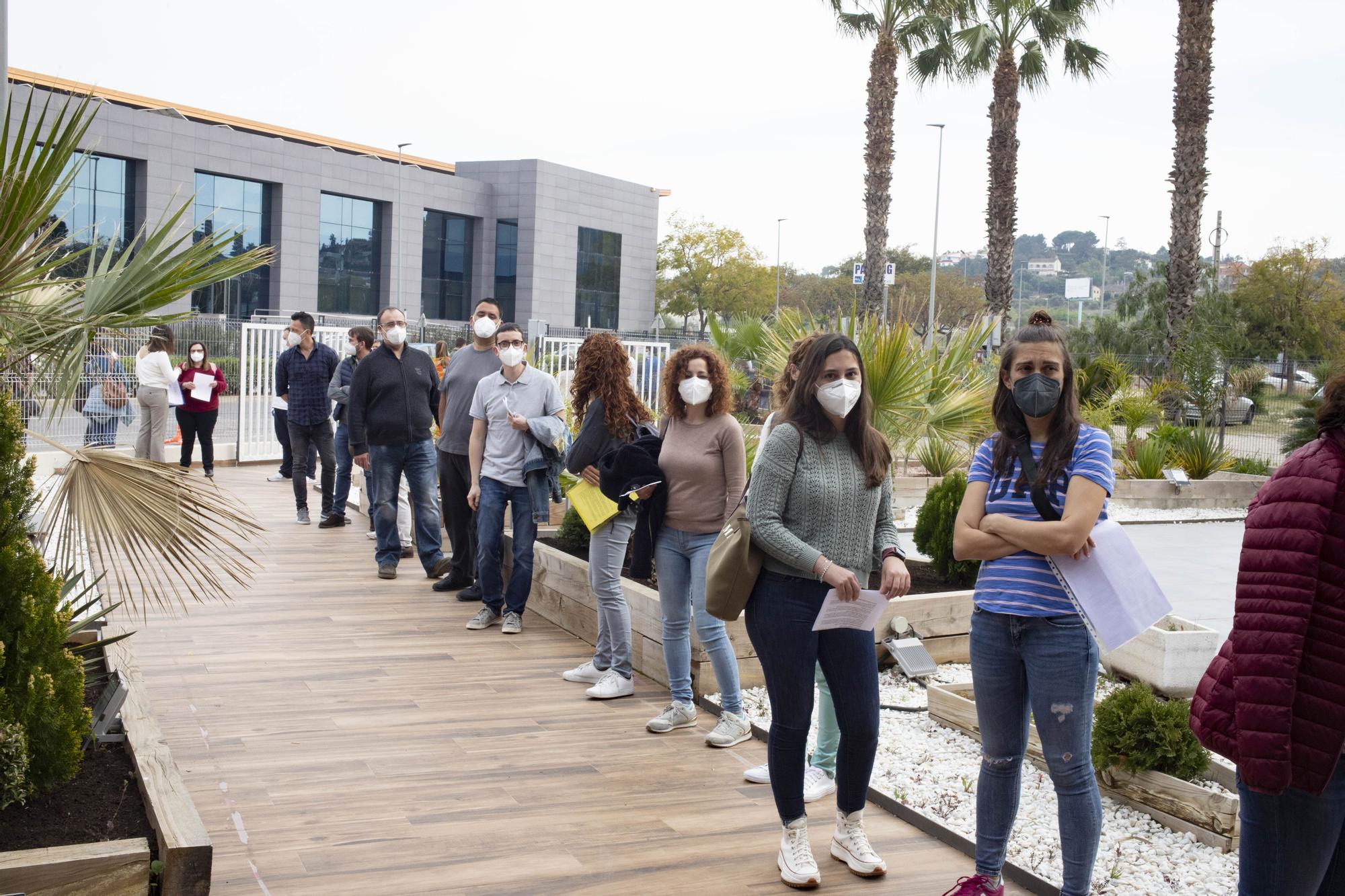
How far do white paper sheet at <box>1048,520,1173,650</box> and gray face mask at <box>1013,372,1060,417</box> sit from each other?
1.22ft

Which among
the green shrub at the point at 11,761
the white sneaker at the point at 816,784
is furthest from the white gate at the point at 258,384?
the green shrub at the point at 11,761

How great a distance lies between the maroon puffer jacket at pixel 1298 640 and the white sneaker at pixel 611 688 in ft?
12.5

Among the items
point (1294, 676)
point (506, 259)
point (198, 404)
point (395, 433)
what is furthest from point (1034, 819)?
point (506, 259)

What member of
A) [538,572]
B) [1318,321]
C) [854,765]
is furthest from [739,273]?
[854,765]

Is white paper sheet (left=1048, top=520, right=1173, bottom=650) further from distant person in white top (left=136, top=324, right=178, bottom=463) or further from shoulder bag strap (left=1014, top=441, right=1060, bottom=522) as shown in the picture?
distant person in white top (left=136, top=324, right=178, bottom=463)

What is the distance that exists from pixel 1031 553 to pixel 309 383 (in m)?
9.11

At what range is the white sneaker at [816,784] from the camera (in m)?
4.67

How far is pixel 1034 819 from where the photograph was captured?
14.9 feet

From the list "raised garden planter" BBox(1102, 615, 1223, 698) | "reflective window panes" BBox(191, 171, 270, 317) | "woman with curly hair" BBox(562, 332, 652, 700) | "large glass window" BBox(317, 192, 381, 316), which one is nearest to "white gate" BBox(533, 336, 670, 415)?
"woman with curly hair" BBox(562, 332, 652, 700)

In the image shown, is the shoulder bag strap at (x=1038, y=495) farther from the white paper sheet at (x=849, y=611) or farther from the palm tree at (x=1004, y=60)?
the palm tree at (x=1004, y=60)

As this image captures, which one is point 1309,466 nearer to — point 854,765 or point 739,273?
point 854,765

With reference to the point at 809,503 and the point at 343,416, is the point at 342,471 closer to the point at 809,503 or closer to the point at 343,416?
the point at 343,416

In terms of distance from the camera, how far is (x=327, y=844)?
404cm

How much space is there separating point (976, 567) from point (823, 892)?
161 inches
